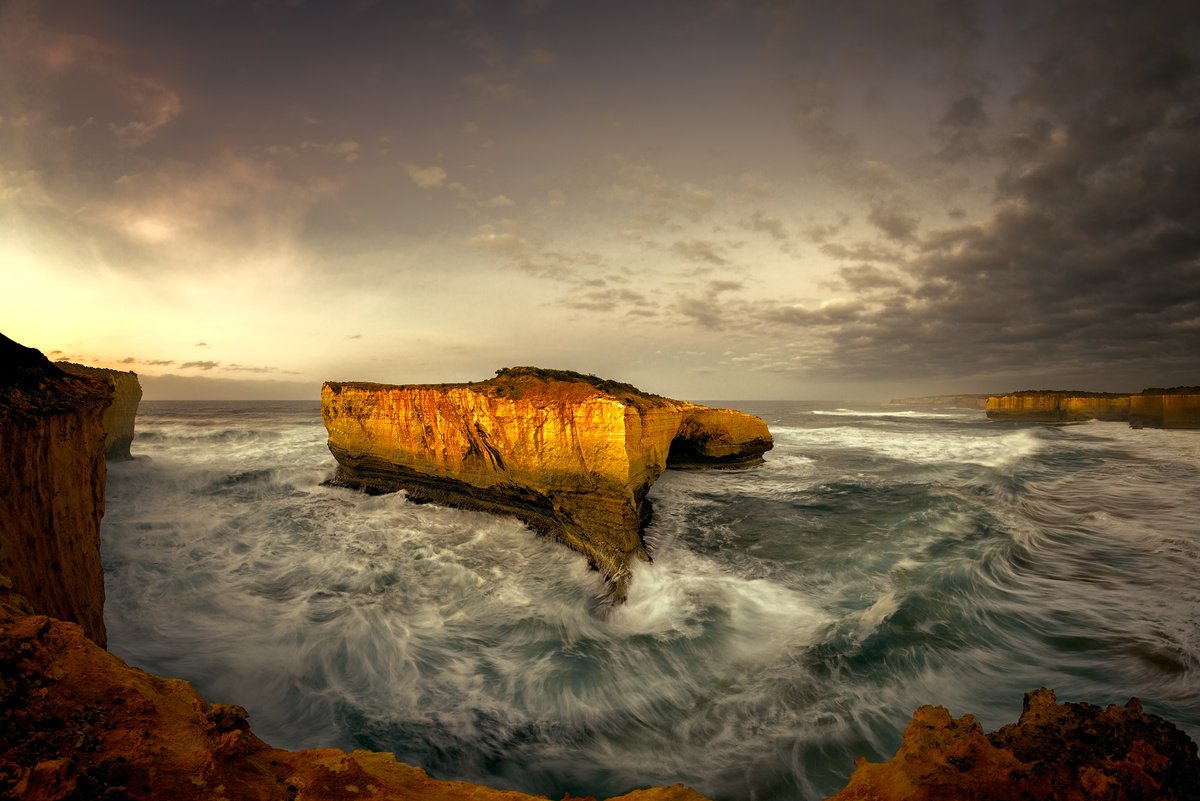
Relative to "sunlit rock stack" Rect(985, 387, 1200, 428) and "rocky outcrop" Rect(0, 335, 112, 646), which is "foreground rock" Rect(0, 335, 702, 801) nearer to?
"rocky outcrop" Rect(0, 335, 112, 646)

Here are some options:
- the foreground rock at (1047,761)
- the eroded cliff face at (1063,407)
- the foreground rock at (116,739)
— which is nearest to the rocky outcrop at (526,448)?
the foreground rock at (1047,761)

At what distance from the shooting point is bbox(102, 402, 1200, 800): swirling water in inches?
193

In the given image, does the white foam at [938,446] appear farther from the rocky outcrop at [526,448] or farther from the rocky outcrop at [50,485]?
the rocky outcrop at [50,485]

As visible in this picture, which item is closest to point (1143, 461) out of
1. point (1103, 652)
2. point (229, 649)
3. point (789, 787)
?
point (1103, 652)

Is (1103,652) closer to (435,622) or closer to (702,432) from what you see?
(435,622)

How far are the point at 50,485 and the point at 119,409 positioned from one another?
66.6ft

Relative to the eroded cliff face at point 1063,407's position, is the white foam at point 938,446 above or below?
below

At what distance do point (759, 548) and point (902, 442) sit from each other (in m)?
25.9

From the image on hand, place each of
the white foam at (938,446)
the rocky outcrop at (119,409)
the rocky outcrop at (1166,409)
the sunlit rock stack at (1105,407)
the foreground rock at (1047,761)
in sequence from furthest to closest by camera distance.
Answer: the sunlit rock stack at (1105,407), the rocky outcrop at (1166,409), the white foam at (938,446), the rocky outcrop at (119,409), the foreground rock at (1047,761)

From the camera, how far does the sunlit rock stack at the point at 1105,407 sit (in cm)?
3883

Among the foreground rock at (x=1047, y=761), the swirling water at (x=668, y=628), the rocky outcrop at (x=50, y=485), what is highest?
the rocky outcrop at (x=50, y=485)

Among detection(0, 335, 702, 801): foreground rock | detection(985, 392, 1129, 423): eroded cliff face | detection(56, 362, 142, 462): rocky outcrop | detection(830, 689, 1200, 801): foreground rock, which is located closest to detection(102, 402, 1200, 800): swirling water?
detection(830, 689, 1200, 801): foreground rock

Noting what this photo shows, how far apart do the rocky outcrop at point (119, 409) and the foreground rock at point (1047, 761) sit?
81.7 ft

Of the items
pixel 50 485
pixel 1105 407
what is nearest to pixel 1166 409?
pixel 1105 407
